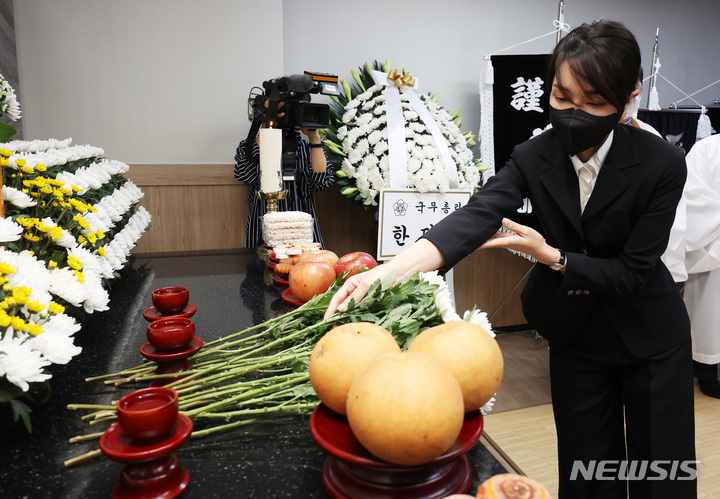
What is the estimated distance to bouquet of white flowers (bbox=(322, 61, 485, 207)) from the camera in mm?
2959

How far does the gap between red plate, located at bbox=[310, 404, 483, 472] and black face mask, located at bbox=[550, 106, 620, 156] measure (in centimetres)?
88

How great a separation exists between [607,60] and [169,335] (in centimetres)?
117

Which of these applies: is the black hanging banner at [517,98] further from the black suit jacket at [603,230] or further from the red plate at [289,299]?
the red plate at [289,299]

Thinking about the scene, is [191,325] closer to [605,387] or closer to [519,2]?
[605,387]

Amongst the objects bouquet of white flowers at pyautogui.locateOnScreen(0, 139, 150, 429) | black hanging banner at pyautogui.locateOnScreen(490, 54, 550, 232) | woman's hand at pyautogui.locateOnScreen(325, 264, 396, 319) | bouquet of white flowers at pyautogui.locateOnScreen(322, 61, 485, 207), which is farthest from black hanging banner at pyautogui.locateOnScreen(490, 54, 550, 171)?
woman's hand at pyautogui.locateOnScreen(325, 264, 396, 319)

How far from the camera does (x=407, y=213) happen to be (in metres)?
2.97

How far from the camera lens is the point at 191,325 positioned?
102 centimetres

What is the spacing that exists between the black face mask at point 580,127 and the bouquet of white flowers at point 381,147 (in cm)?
162

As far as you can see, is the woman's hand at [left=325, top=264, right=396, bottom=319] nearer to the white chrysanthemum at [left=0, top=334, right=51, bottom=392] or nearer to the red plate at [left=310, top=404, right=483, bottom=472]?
the red plate at [left=310, top=404, right=483, bottom=472]

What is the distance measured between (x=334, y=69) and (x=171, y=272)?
7.25 ft

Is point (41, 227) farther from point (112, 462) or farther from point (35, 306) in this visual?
point (112, 462)

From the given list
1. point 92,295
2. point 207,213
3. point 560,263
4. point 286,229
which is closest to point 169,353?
point 92,295

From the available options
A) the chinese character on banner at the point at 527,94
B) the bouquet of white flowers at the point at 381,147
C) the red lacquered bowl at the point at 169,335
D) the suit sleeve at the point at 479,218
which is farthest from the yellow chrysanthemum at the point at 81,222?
the chinese character on banner at the point at 527,94

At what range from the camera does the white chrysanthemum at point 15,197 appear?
107 centimetres
